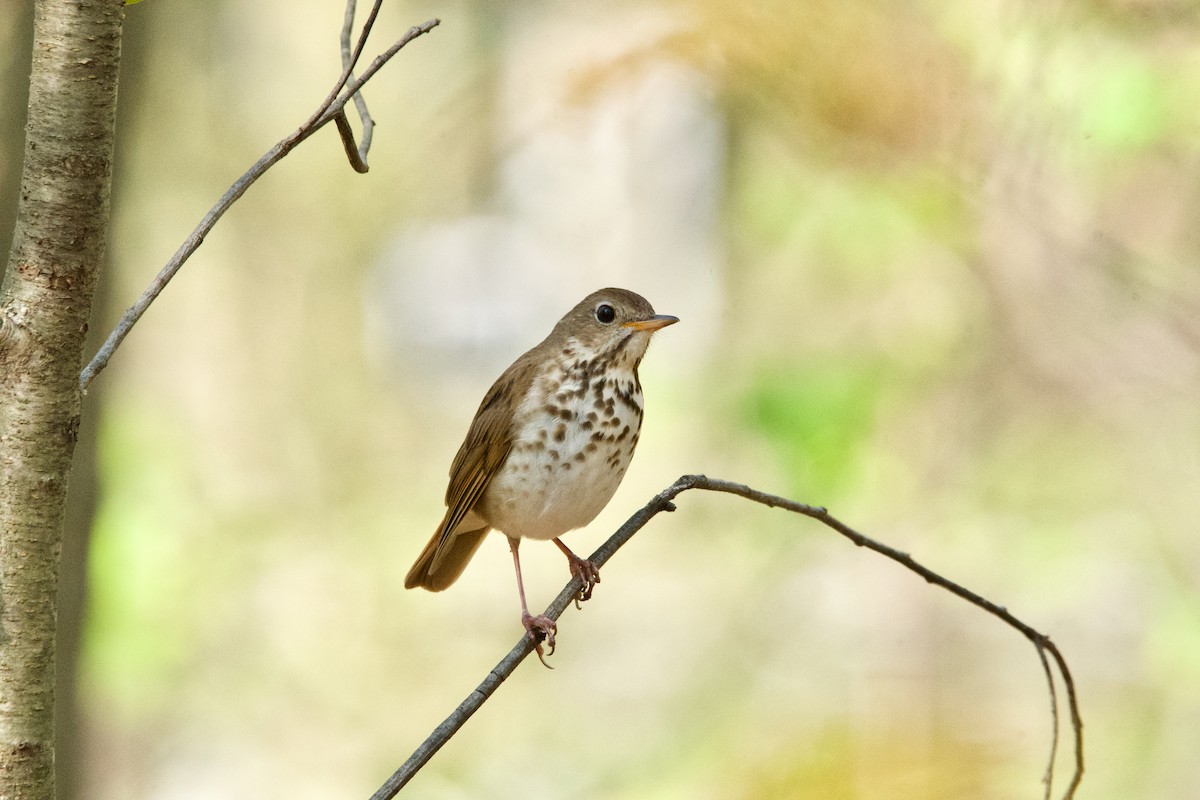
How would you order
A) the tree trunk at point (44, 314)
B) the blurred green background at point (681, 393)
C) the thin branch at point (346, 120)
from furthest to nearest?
the blurred green background at point (681, 393)
the thin branch at point (346, 120)
the tree trunk at point (44, 314)

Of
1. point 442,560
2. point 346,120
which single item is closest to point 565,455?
point 442,560

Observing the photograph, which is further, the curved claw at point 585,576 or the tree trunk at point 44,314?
the curved claw at point 585,576

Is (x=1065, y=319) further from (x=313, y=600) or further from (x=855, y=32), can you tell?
(x=313, y=600)

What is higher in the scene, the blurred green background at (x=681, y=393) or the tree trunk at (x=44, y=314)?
the tree trunk at (x=44, y=314)

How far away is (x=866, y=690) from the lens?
7.84 ft

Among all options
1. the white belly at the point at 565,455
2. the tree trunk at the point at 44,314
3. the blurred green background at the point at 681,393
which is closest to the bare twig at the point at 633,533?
the tree trunk at the point at 44,314

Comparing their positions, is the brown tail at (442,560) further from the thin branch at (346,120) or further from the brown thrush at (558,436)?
the thin branch at (346,120)

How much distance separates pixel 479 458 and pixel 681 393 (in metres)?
0.96

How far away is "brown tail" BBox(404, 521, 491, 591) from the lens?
157 centimetres

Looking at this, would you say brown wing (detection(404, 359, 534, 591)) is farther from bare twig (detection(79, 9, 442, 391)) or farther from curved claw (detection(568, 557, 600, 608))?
bare twig (detection(79, 9, 442, 391))

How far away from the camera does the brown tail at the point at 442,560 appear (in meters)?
1.57

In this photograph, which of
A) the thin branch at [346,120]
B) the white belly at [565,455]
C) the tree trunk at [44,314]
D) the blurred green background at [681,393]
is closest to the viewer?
the tree trunk at [44,314]

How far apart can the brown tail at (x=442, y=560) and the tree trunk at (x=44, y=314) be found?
81cm

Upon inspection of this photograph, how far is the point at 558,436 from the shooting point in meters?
1.48
